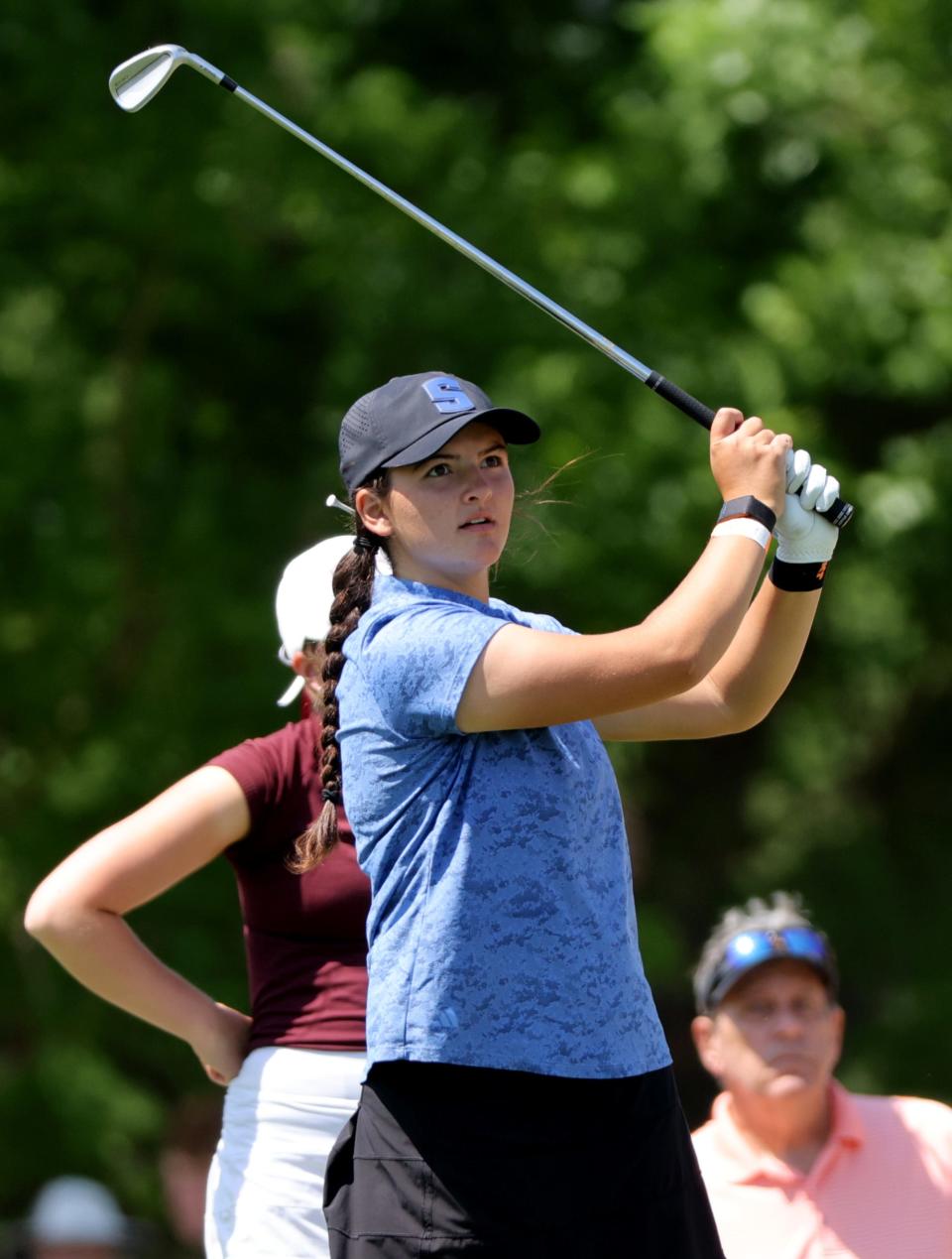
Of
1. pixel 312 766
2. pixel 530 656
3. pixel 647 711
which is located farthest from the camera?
pixel 312 766

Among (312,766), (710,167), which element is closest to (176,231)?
(710,167)

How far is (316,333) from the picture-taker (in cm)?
938

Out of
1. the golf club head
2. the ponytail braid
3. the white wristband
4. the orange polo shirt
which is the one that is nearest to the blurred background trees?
the orange polo shirt

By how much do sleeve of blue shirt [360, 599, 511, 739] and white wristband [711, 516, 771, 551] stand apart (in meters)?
0.27

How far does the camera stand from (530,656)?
2.14m

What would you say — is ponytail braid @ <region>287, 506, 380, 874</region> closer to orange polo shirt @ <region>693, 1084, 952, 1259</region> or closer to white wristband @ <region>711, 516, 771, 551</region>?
white wristband @ <region>711, 516, 771, 551</region>

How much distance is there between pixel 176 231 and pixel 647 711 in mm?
6316

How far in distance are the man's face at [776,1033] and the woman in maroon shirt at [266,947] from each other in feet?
3.28

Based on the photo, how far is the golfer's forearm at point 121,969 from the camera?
304cm

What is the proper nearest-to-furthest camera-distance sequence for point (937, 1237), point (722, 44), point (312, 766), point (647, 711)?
point (647, 711), point (312, 766), point (937, 1237), point (722, 44)

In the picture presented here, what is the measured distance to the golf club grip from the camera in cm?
246

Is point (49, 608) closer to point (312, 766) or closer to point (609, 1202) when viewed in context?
point (312, 766)

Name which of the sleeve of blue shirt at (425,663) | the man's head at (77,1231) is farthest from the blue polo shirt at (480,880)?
the man's head at (77,1231)

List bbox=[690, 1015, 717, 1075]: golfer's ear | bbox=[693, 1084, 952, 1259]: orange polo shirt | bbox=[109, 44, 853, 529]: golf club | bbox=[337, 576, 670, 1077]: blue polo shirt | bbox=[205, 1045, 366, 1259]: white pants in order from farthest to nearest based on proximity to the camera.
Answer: bbox=[690, 1015, 717, 1075]: golfer's ear → bbox=[693, 1084, 952, 1259]: orange polo shirt → bbox=[205, 1045, 366, 1259]: white pants → bbox=[109, 44, 853, 529]: golf club → bbox=[337, 576, 670, 1077]: blue polo shirt
